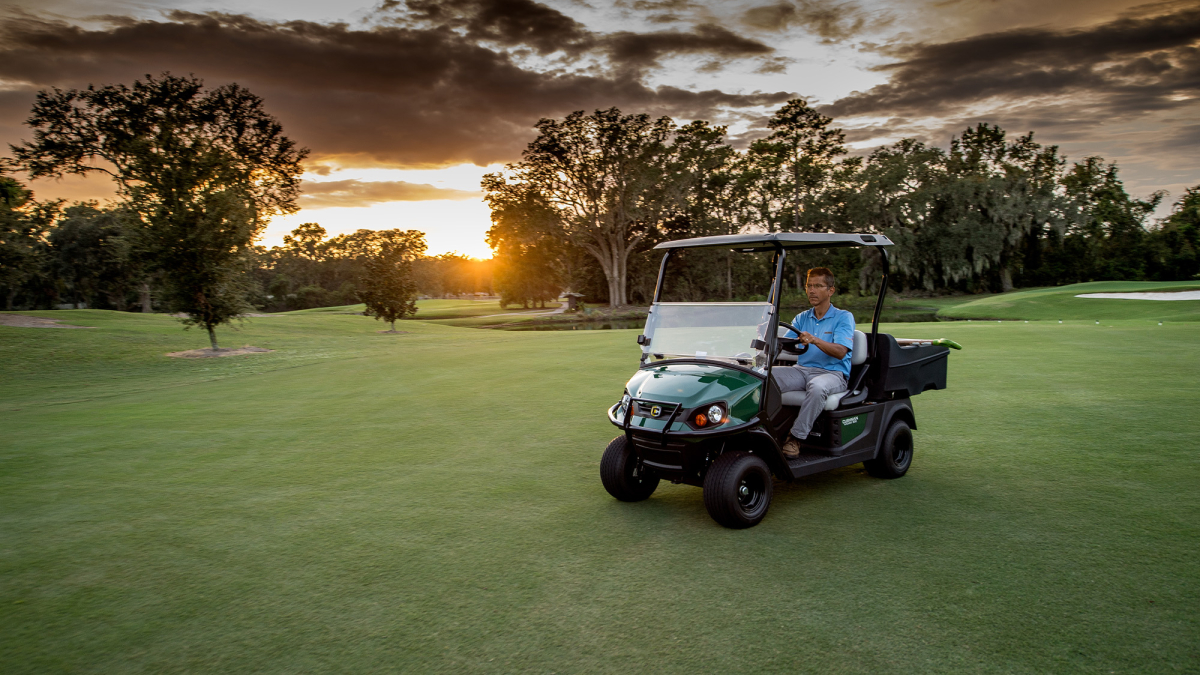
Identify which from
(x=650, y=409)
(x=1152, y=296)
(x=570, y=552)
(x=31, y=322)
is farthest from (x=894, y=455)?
(x=1152, y=296)

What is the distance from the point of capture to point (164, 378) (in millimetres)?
16344

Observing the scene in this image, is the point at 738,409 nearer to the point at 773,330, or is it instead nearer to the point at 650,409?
the point at 650,409

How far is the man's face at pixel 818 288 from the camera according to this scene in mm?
5719

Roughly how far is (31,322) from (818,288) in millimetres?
34343

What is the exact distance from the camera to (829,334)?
5887 mm

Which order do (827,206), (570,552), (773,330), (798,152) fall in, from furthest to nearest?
(798,152), (827,206), (773,330), (570,552)

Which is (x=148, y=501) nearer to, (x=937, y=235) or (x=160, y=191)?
(x=160, y=191)

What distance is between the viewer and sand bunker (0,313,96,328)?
27095 millimetres

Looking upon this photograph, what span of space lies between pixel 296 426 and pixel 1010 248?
204ft

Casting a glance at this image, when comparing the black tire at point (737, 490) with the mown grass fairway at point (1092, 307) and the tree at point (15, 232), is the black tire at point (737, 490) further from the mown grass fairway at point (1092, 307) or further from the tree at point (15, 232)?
the tree at point (15, 232)

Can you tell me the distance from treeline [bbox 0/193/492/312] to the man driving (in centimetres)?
2054

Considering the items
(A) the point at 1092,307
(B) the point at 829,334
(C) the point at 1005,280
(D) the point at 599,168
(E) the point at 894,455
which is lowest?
(E) the point at 894,455

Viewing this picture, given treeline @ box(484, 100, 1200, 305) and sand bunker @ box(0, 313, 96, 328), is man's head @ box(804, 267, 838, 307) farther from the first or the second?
treeline @ box(484, 100, 1200, 305)

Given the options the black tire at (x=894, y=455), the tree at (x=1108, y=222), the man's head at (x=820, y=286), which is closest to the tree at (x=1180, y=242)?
the tree at (x=1108, y=222)
